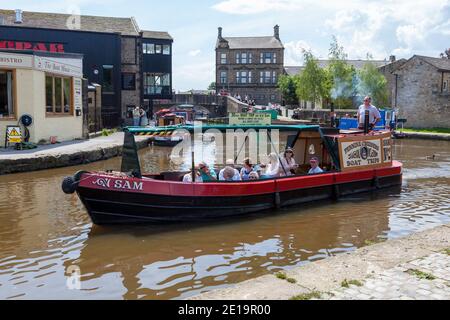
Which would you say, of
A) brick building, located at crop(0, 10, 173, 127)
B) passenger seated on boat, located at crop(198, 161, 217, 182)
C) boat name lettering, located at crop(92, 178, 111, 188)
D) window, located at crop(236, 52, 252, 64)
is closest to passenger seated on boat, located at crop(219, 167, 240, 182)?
passenger seated on boat, located at crop(198, 161, 217, 182)

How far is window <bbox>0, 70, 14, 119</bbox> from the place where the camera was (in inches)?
792

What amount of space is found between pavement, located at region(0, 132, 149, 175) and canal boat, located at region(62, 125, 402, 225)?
7577mm

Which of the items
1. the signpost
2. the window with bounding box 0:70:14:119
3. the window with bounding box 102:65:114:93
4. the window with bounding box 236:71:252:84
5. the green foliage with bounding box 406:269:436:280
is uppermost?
the window with bounding box 236:71:252:84

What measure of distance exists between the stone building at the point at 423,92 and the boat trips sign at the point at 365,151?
103 feet

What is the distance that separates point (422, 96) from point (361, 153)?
3351 cm

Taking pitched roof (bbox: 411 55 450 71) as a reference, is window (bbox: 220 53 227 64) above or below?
above

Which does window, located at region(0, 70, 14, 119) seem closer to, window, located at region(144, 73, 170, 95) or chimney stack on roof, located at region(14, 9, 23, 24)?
chimney stack on roof, located at region(14, 9, 23, 24)

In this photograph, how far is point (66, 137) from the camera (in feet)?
78.0

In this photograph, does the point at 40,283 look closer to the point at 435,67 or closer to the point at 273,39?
the point at 435,67

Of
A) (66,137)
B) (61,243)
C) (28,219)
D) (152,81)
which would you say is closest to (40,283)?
(61,243)

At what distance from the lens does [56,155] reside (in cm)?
1862

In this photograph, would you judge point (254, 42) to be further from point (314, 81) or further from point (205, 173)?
point (205, 173)

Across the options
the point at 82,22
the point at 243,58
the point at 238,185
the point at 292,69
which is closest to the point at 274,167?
the point at 238,185

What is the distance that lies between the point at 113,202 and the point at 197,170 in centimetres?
225
